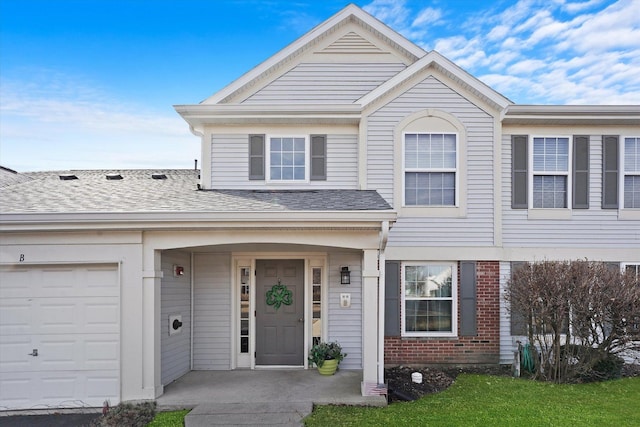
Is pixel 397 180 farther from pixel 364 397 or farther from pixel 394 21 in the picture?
pixel 394 21

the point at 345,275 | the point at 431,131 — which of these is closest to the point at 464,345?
the point at 345,275

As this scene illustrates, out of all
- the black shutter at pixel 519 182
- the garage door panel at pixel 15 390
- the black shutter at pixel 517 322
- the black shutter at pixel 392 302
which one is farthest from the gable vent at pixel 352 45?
the garage door panel at pixel 15 390

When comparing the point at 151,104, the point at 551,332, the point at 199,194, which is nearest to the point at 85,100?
the point at 151,104

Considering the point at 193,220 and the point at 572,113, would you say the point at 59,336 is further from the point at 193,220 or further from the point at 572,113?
the point at 572,113

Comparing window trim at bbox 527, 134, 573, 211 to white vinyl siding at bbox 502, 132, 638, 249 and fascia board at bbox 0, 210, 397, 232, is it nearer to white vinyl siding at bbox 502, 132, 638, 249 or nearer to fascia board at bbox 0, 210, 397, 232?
white vinyl siding at bbox 502, 132, 638, 249

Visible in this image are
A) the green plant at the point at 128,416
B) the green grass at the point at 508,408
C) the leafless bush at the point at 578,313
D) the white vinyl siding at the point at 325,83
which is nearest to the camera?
the green grass at the point at 508,408

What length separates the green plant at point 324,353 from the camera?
306 inches

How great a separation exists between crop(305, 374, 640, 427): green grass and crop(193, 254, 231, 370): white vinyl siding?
117 inches

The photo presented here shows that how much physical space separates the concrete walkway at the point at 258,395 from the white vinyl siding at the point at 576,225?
4426mm

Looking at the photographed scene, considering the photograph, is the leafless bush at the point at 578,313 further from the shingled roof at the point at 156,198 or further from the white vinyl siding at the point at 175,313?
the white vinyl siding at the point at 175,313

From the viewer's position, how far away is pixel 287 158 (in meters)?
8.70

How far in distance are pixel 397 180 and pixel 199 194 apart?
13.0 ft

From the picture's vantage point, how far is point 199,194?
7840 millimetres

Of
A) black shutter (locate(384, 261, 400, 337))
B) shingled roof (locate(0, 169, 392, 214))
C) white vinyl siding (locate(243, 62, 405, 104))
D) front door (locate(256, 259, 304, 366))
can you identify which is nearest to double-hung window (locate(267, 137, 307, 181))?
shingled roof (locate(0, 169, 392, 214))
